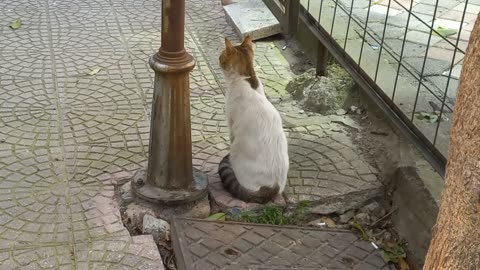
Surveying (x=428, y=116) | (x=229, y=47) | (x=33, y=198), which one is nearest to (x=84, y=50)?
(x=33, y=198)

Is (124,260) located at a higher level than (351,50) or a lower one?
lower

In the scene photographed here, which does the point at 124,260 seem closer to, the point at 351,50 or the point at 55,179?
the point at 55,179

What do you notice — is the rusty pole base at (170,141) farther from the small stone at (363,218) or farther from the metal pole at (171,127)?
the small stone at (363,218)

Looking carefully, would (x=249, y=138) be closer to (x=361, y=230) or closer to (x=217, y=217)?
(x=217, y=217)

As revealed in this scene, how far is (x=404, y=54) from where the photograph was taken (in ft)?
15.5

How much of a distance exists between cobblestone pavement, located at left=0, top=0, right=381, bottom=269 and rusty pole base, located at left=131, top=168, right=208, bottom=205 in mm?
142

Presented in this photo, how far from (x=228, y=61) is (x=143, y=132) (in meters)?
0.96

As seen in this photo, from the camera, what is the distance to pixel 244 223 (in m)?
3.65

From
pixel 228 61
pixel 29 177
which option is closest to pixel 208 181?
pixel 228 61

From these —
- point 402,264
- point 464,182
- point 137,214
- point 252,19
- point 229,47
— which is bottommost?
point 402,264

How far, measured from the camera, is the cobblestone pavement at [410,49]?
3.88 metres

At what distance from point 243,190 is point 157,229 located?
558 millimetres

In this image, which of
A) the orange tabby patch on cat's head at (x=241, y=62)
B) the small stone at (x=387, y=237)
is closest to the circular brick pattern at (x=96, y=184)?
the orange tabby patch on cat's head at (x=241, y=62)

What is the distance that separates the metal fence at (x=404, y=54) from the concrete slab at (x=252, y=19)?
0.34 meters
